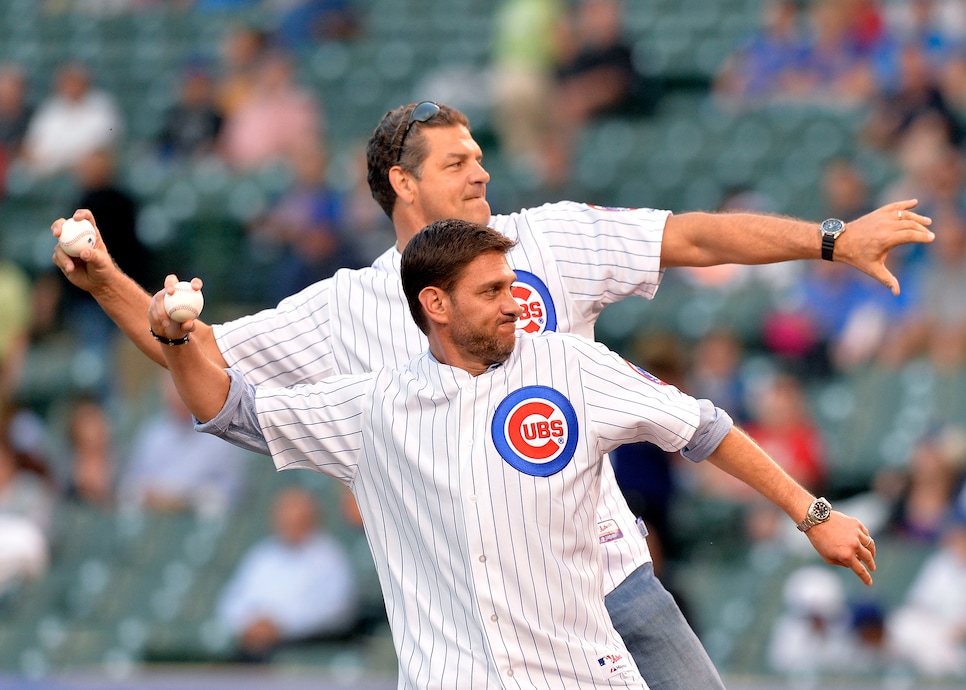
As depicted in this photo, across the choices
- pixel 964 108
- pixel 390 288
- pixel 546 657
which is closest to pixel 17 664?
pixel 390 288

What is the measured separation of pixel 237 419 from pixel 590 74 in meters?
8.10

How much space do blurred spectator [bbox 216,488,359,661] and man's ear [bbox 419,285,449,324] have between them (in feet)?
16.4

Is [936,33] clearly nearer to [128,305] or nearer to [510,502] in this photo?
[128,305]

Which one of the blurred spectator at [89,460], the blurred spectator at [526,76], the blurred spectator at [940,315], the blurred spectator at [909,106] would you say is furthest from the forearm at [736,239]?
the blurred spectator at [526,76]

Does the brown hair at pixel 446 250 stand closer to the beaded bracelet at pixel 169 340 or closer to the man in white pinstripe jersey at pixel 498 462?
the man in white pinstripe jersey at pixel 498 462

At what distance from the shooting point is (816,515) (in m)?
3.75

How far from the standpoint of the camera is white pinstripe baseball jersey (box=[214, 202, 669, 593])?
14.2 ft

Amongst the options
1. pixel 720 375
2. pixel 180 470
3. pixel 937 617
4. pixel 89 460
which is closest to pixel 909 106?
pixel 720 375

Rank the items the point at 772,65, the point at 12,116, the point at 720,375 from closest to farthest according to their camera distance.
A: 1. the point at 720,375
2. the point at 772,65
3. the point at 12,116

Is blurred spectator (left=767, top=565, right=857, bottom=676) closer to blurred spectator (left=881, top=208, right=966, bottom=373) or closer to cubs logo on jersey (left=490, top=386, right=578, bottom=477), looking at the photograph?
blurred spectator (left=881, top=208, right=966, bottom=373)

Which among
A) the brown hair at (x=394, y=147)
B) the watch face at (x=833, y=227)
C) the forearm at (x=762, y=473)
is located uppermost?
the brown hair at (x=394, y=147)

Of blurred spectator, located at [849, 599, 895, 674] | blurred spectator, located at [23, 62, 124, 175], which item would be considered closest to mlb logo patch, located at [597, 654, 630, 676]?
blurred spectator, located at [849, 599, 895, 674]

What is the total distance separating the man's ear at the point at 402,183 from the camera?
4.49 metres

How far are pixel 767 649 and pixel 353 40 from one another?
302 inches
